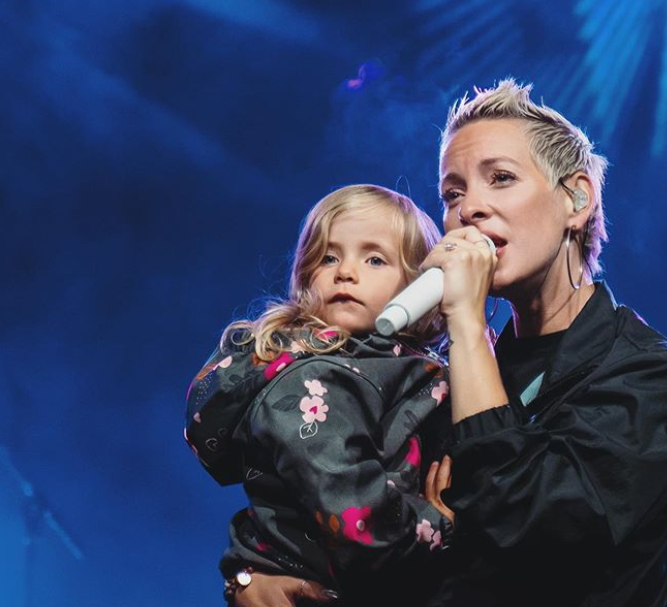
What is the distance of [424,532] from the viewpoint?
4.54 ft

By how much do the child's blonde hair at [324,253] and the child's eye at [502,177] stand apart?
214mm

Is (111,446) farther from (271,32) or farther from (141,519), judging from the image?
(271,32)

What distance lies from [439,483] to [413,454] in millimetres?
69

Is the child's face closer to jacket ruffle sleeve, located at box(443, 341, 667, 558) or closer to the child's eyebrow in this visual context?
the child's eyebrow

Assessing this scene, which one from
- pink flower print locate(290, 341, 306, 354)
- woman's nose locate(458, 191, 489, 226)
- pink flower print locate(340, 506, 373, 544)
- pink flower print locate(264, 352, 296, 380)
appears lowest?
pink flower print locate(340, 506, 373, 544)

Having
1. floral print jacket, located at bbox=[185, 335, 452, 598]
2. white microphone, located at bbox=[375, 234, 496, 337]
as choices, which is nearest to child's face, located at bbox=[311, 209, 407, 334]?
floral print jacket, located at bbox=[185, 335, 452, 598]

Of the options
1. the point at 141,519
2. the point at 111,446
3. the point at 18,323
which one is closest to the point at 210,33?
the point at 18,323

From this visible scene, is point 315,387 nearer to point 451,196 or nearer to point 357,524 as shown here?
point 357,524

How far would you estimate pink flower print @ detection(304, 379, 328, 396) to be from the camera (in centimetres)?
142

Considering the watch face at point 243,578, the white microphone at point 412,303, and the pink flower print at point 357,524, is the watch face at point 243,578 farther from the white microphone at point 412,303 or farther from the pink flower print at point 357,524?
the white microphone at point 412,303

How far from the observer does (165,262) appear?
4.32 m

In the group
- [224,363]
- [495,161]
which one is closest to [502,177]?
[495,161]

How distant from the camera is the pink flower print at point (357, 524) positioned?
130 cm

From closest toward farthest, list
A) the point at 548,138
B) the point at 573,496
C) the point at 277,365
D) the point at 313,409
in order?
the point at 573,496
the point at 313,409
the point at 277,365
the point at 548,138
